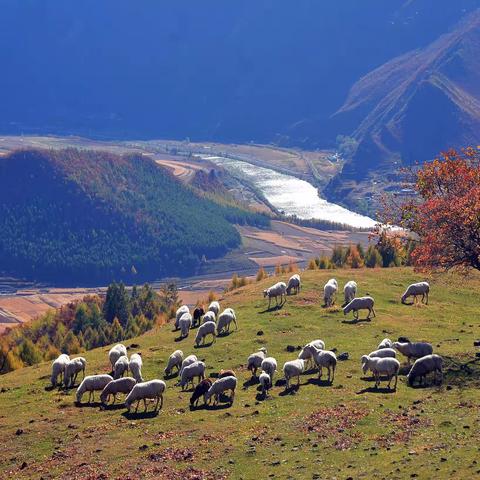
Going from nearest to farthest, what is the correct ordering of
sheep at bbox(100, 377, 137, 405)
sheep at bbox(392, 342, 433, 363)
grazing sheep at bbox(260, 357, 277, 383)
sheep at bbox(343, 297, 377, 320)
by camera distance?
sheep at bbox(100, 377, 137, 405)
grazing sheep at bbox(260, 357, 277, 383)
sheep at bbox(392, 342, 433, 363)
sheep at bbox(343, 297, 377, 320)

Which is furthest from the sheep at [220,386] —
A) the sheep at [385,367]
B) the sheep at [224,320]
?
the sheep at [224,320]

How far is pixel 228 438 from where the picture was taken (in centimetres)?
4247

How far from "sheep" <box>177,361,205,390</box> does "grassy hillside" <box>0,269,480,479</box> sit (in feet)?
2.97

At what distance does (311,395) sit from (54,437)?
12.8m

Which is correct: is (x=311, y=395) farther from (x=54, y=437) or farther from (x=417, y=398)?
(x=54, y=437)

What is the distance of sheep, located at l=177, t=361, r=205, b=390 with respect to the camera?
5097 cm

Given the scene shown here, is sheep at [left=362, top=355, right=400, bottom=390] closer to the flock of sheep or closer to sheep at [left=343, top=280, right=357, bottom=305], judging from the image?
the flock of sheep

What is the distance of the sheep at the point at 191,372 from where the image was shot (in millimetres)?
50969

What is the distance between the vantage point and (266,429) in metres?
43.1

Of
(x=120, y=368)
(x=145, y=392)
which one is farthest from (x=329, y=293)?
(x=145, y=392)

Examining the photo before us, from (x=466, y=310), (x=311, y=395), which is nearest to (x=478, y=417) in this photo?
(x=311, y=395)

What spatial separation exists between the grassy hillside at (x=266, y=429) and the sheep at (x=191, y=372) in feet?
2.97

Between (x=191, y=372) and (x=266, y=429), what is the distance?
29.2ft

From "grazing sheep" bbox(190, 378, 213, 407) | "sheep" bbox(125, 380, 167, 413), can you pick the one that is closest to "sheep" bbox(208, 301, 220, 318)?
"grazing sheep" bbox(190, 378, 213, 407)
